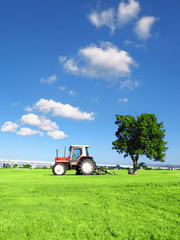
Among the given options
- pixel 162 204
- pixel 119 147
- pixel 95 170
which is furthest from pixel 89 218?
pixel 119 147

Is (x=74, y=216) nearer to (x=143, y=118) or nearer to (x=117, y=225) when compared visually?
(x=117, y=225)

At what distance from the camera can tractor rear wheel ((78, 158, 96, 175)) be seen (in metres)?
15.7

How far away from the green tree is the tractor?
367 inches

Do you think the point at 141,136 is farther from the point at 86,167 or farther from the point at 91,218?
the point at 91,218

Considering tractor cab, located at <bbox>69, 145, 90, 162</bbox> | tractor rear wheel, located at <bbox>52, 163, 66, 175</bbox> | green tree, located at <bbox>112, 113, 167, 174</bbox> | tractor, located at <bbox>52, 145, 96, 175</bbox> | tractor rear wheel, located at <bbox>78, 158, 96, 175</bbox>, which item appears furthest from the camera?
green tree, located at <bbox>112, 113, 167, 174</bbox>

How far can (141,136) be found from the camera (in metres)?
24.3

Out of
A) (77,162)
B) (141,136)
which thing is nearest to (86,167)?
(77,162)

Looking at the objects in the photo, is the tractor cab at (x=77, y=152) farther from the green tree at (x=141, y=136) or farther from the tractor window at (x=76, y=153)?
the green tree at (x=141, y=136)

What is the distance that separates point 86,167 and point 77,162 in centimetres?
95

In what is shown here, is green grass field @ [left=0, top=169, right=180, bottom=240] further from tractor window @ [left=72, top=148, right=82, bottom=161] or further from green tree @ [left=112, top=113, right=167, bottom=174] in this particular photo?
green tree @ [left=112, top=113, right=167, bottom=174]

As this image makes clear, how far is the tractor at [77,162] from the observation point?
51.8ft

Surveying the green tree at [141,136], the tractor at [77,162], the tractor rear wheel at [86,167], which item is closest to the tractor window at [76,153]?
the tractor at [77,162]

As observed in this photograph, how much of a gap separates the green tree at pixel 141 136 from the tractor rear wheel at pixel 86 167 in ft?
31.6

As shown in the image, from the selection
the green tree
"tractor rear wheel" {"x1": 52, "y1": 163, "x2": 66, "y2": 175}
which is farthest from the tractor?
the green tree
